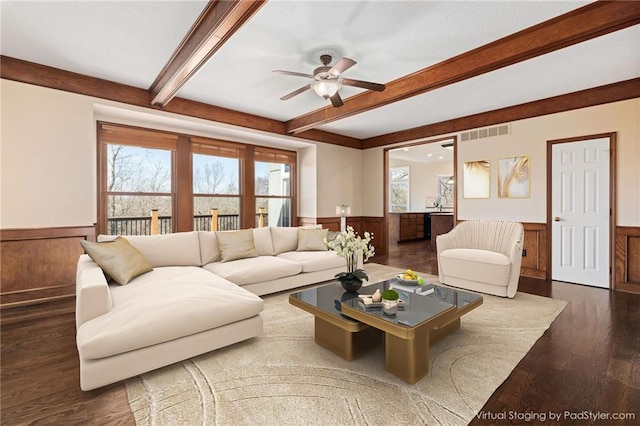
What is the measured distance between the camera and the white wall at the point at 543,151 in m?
4.01

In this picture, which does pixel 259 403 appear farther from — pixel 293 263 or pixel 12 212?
pixel 12 212

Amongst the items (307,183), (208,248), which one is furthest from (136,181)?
(307,183)

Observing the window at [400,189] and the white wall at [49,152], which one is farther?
the window at [400,189]

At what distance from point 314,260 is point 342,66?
97.5 inches

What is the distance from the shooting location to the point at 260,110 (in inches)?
200

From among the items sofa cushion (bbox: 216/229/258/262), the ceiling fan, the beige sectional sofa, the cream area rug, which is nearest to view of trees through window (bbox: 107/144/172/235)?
the beige sectional sofa

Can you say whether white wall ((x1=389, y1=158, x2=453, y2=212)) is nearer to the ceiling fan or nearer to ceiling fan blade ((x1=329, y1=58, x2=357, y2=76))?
the ceiling fan

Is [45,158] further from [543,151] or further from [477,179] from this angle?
[543,151]

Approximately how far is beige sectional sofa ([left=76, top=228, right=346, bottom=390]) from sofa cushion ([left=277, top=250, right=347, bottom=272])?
175 millimetres

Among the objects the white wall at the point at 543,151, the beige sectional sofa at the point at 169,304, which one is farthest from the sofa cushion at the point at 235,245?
the white wall at the point at 543,151

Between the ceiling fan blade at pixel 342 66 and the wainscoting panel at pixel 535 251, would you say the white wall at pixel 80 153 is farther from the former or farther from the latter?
the ceiling fan blade at pixel 342 66

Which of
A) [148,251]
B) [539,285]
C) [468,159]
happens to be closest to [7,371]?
[148,251]

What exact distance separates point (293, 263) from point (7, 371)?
8.72 feet

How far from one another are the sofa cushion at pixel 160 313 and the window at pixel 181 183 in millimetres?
2330
